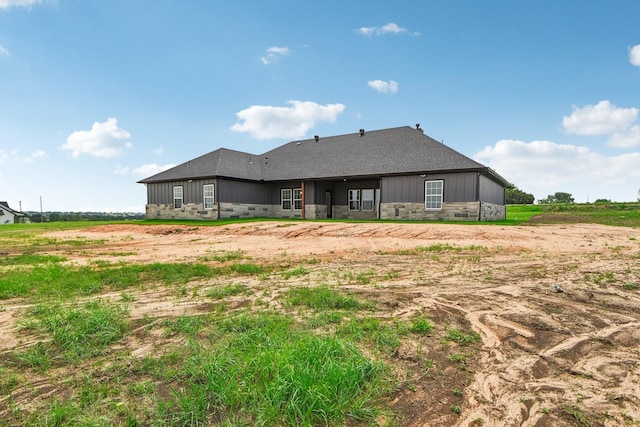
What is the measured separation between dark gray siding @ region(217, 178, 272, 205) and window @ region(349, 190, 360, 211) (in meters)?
6.72

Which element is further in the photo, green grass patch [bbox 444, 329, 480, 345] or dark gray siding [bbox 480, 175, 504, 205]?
dark gray siding [bbox 480, 175, 504, 205]

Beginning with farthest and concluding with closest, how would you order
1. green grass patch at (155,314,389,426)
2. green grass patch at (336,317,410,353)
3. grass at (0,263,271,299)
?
grass at (0,263,271,299), green grass patch at (336,317,410,353), green grass patch at (155,314,389,426)

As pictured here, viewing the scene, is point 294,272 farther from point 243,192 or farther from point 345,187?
point 243,192

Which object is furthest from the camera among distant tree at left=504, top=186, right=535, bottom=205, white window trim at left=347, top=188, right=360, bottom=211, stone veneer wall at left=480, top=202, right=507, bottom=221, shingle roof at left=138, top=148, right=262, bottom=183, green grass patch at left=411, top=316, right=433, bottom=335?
distant tree at left=504, top=186, right=535, bottom=205

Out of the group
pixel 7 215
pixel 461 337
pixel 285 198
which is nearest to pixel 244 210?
pixel 285 198

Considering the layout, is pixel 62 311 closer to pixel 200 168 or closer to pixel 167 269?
pixel 167 269

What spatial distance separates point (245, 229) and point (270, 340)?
44.6ft

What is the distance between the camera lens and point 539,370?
2703mm

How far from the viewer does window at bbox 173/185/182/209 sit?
1012 inches

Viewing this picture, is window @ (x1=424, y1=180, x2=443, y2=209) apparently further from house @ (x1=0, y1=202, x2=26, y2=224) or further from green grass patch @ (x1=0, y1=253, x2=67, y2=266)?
house @ (x1=0, y1=202, x2=26, y2=224)

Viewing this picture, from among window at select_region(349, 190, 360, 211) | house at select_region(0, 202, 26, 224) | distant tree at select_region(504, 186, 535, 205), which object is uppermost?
distant tree at select_region(504, 186, 535, 205)

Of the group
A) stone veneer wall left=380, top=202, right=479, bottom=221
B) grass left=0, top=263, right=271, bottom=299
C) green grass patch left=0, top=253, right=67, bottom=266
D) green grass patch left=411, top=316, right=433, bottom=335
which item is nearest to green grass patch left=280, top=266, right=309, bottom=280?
grass left=0, top=263, right=271, bottom=299

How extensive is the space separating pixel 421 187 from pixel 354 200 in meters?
6.10

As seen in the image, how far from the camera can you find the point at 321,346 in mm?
2844
